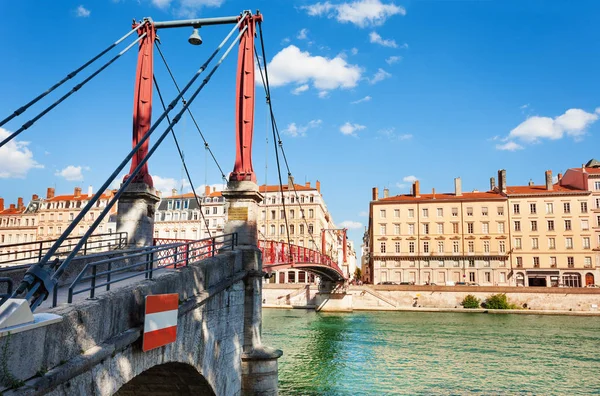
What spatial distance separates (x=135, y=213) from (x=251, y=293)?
3.28 m

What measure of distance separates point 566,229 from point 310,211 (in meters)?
31.7

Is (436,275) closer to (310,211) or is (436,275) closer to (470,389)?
(310,211)

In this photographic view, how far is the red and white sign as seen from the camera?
609 cm

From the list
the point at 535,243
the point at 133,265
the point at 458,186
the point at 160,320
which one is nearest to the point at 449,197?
the point at 458,186

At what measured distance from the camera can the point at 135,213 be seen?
37.4 feet

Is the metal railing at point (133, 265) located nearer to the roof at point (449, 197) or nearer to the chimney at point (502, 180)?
the roof at point (449, 197)

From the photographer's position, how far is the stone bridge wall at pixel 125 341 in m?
4.27

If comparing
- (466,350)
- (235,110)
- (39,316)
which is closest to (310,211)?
(466,350)

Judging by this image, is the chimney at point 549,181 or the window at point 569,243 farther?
the chimney at point 549,181

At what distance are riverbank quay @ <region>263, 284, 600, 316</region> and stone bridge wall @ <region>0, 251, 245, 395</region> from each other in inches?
1704

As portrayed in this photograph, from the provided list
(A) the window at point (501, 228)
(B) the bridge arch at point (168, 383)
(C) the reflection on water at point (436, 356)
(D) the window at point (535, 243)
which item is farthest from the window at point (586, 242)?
(B) the bridge arch at point (168, 383)

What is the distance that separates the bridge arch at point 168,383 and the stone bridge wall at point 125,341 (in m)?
0.16

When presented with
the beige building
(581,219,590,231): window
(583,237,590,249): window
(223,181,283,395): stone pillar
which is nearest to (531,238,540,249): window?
the beige building

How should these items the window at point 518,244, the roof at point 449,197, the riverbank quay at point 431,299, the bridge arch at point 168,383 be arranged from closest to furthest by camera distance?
the bridge arch at point 168,383, the riverbank quay at point 431,299, the window at point 518,244, the roof at point 449,197
